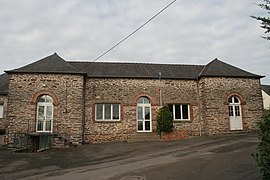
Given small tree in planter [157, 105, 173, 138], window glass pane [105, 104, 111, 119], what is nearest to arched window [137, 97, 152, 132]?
small tree in planter [157, 105, 173, 138]

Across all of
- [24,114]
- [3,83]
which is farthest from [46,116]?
[3,83]

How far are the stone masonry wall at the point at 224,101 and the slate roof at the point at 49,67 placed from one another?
1000 cm

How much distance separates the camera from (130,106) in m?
19.9

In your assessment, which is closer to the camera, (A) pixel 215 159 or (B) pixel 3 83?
(A) pixel 215 159

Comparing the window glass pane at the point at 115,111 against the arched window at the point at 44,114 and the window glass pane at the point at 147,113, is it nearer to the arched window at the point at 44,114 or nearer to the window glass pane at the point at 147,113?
the window glass pane at the point at 147,113

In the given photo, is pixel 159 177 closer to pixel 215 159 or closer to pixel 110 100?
pixel 215 159

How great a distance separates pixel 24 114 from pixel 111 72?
733 cm

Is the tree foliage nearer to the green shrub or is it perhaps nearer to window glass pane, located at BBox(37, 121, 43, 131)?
window glass pane, located at BBox(37, 121, 43, 131)

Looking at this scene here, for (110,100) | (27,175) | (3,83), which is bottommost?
(27,175)

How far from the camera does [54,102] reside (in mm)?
18016

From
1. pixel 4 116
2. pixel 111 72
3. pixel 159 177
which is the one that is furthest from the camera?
pixel 4 116

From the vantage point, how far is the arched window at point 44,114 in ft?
58.4

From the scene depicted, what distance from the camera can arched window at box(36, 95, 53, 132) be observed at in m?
17.8

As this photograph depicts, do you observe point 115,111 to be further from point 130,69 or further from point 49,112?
point 49,112
